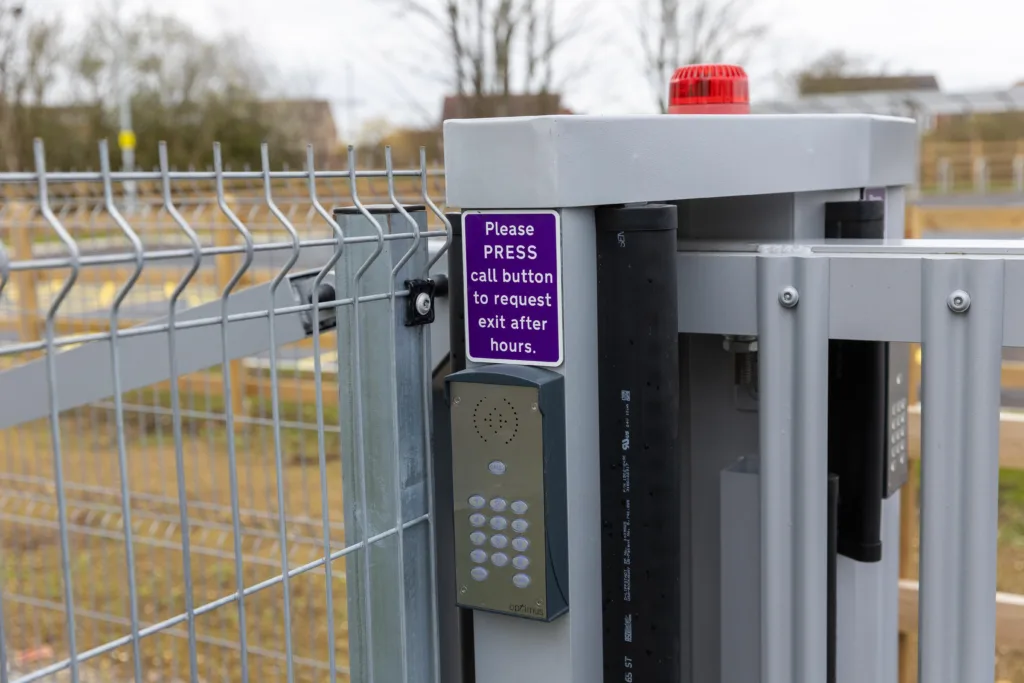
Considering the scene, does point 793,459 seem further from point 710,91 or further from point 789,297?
point 710,91

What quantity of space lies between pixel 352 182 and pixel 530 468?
43cm

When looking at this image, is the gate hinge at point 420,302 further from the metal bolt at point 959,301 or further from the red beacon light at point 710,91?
the metal bolt at point 959,301

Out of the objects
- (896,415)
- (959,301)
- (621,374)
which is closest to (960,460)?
(959,301)

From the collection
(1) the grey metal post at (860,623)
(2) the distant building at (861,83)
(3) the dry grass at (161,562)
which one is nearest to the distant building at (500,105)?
(3) the dry grass at (161,562)

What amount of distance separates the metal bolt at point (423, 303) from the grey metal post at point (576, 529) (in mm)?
265

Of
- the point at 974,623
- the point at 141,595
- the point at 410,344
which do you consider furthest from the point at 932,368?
the point at 141,595

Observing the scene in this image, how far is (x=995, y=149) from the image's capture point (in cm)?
2850

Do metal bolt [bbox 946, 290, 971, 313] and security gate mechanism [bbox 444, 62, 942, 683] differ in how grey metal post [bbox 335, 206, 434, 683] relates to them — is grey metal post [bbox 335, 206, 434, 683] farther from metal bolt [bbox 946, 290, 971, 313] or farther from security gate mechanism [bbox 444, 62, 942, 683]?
metal bolt [bbox 946, 290, 971, 313]

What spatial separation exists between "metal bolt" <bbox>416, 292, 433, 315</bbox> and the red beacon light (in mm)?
610

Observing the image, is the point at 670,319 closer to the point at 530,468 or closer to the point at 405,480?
the point at 530,468

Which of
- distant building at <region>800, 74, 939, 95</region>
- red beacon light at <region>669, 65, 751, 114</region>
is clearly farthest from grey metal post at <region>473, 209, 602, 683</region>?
distant building at <region>800, 74, 939, 95</region>

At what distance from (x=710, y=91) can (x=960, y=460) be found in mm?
764

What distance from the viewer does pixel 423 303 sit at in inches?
59.7

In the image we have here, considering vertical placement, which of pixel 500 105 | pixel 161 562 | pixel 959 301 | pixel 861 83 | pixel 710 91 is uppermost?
pixel 861 83
